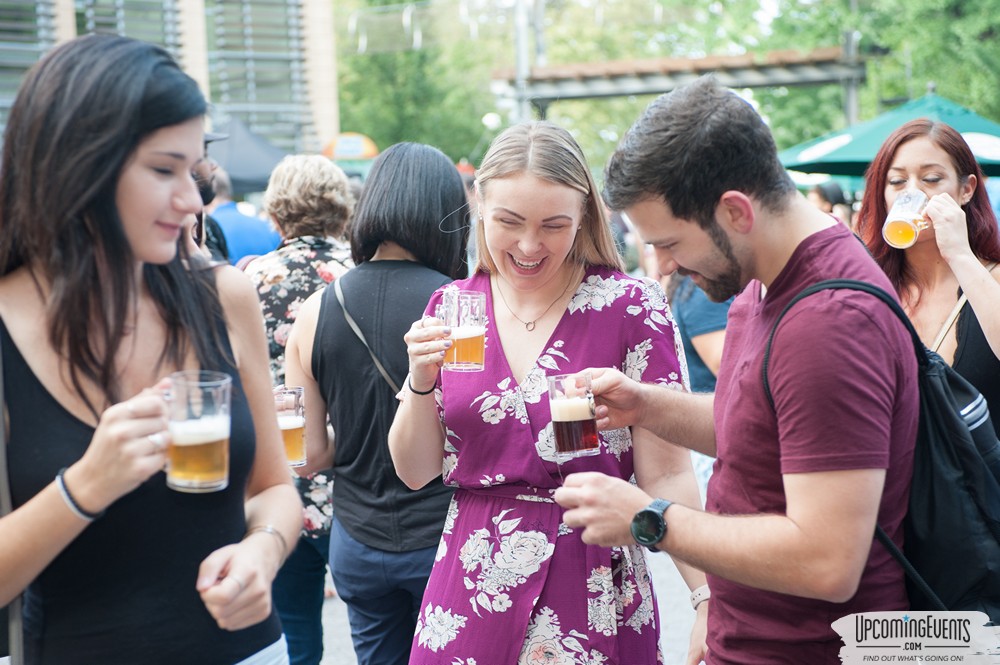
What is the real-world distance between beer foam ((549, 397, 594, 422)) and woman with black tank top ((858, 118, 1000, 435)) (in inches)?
68.2

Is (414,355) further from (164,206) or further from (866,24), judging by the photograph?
(866,24)

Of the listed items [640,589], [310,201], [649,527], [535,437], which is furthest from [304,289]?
[649,527]

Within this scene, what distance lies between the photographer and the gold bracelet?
2.25 m

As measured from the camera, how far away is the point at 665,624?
607 centimetres

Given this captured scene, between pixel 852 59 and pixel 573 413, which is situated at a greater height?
pixel 852 59

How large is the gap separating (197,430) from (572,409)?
3.42 feet

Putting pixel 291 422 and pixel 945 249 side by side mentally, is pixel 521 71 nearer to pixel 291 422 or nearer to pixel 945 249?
A: pixel 945 249

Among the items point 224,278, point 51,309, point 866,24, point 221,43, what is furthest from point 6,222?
point 221,43

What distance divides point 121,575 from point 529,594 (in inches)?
44.8

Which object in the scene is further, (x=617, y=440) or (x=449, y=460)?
(x=449, y=460)

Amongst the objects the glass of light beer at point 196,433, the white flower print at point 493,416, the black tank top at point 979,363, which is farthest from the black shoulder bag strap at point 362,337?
the black tank top at point 979,363

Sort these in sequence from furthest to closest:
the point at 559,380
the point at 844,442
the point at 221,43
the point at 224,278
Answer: the point at 221,43
the point at 559,380
the point at 224,278
the point at 844,442

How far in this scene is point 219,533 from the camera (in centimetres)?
219

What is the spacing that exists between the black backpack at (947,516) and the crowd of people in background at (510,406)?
0.16 feet
